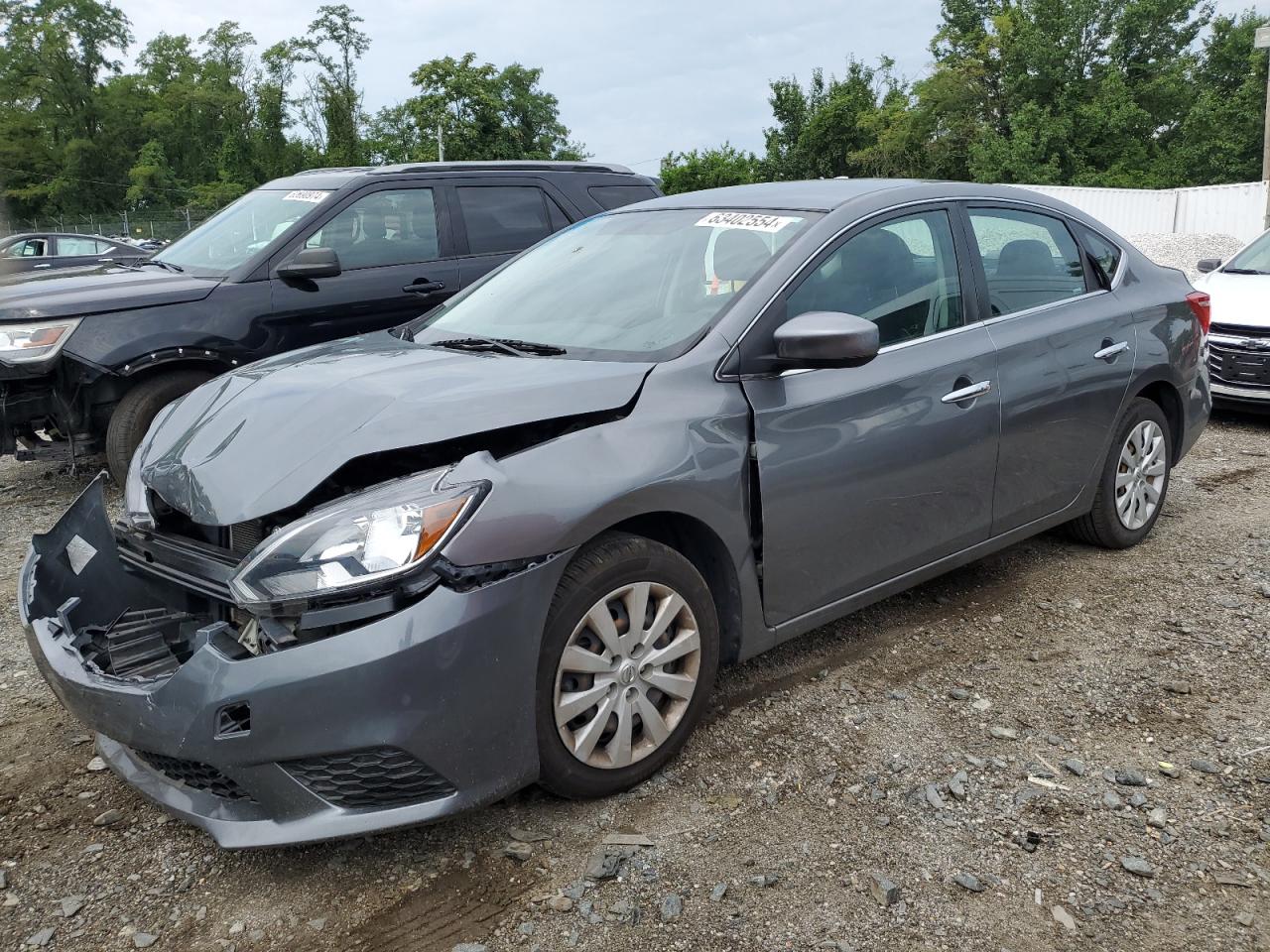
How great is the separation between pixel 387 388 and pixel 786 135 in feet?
212

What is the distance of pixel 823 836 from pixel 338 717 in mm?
1295

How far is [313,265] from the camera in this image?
19.4 ft

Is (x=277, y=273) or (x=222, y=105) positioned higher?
(x=222, y=105)

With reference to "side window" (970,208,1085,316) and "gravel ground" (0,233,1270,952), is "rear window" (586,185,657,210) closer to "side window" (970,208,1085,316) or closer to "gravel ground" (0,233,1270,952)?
"side window" (970,208,1085,316)

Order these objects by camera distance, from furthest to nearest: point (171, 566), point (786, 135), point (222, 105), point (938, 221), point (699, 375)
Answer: point (222, 105), point (786, 135), point (938, 221), point (699, 375), point (171, 566)

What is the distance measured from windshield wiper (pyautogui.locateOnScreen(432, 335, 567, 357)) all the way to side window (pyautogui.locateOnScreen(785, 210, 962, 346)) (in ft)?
2.50

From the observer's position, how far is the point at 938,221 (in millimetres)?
3855

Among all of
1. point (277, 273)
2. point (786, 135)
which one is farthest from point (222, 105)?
point (277, 273)

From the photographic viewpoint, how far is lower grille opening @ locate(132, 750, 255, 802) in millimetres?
2471

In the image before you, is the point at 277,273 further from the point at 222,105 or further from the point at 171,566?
the point at 222,105

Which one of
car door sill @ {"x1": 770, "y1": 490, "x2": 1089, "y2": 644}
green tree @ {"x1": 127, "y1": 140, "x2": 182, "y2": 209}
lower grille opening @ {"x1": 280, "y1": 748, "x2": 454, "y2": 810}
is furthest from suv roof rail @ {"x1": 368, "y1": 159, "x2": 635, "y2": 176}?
green tree @ {"x1": 127, "y1": 140, "x2": 182, "y2": 209}

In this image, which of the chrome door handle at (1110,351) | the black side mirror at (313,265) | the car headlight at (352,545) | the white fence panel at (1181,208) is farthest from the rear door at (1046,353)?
the white fence panel at (1181,208)

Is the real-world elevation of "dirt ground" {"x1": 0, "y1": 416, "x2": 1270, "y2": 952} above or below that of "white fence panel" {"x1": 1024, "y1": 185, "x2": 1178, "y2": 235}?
below

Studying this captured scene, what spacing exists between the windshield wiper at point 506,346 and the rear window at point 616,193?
420cm
